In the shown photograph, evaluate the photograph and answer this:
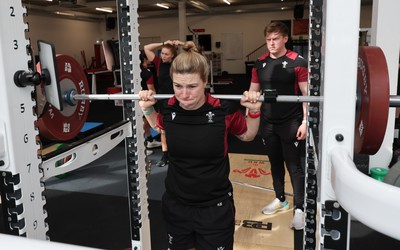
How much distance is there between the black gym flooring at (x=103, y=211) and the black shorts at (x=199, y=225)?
1.00 meters

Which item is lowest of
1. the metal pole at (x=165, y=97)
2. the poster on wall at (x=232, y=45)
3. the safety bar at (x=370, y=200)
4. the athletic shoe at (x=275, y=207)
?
the athletic shoe at (x=275, y=207)

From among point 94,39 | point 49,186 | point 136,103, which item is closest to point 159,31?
point 94,39

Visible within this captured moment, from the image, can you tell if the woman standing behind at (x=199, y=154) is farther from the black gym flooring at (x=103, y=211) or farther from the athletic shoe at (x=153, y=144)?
the athletic shoe at (x=153, y=144)

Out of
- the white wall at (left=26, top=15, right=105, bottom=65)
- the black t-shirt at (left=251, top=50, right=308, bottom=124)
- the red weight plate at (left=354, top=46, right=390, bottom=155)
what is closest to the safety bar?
the red weight plate at (left=354, top=46, right=390, bottom=155)

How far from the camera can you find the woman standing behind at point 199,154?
154 centimetres

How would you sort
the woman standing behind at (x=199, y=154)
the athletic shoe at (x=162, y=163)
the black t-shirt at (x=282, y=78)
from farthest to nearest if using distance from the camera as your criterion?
1. the athletic shoe at (x=162, y=163)
2. the black t-shirt at (x=282, y=78)
3. the woman standing behind at (x=199, y=154)

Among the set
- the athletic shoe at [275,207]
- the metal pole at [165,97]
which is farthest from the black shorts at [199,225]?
the athletic shoe at [275,207]

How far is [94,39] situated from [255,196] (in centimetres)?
1739

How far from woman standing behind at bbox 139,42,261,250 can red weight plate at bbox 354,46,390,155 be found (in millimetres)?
674

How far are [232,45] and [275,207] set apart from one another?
15000mm

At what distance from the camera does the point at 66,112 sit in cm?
171

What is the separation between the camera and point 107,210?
10.8 ft

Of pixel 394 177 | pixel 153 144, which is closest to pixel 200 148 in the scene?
pixel 394 177

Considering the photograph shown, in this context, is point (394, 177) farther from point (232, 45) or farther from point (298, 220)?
point (232, 45)
